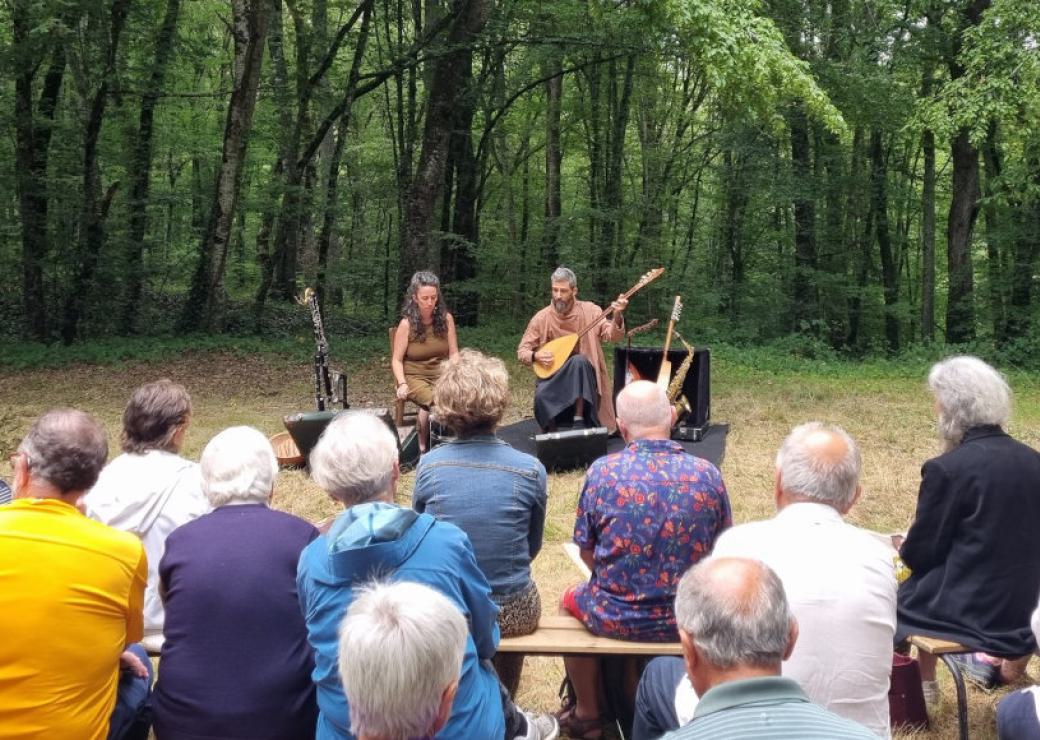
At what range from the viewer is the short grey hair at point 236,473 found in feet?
7.63

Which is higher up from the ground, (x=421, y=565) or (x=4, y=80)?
(x=4, y=80)

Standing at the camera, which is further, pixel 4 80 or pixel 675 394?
pixel 4 80

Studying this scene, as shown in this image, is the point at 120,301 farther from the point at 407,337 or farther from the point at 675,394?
the point at 675,394

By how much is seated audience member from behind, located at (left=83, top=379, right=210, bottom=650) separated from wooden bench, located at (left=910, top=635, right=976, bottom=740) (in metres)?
2.24

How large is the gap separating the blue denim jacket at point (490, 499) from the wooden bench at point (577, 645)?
15 cm

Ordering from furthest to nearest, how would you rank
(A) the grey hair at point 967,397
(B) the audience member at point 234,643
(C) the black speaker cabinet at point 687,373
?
(C) the black speaker cabinet at point 687,373, (A) the grey hair at point 967,397, (B) the audience member at point 234,643

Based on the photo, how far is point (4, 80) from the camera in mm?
11219

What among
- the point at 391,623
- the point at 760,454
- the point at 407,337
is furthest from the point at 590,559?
the point at 760,454

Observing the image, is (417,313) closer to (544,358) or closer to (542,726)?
(544,358)

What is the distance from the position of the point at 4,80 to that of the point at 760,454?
1053 centimetres

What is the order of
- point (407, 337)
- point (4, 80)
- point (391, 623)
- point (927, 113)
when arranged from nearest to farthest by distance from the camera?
point (391, 623)
point (407, 337)
point (927, 113)
point (4, 80)

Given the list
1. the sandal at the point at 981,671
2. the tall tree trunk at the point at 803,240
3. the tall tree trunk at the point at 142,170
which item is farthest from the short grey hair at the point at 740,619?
the tall tree trunk at the point at 803,240

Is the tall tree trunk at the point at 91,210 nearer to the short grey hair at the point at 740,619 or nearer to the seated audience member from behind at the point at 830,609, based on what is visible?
the seated audience member from behind at the point at 830,609

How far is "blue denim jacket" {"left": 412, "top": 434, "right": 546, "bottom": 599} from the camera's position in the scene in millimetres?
2631
